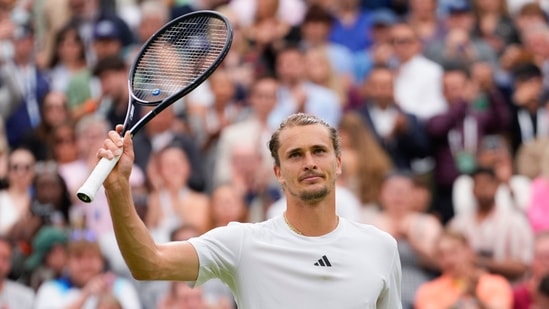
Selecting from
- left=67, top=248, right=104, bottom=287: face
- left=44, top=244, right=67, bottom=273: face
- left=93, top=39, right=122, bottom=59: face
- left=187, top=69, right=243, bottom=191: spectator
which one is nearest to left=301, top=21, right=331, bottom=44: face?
left=187, top=69, right=243, bottom=191: spectator

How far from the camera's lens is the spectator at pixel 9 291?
11.1 meters

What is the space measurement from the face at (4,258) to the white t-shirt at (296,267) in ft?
16.8

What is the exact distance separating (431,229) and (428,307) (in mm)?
1009

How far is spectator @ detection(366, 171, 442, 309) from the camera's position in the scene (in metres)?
11.6

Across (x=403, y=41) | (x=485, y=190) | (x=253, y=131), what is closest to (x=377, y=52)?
(x=403, y=41)

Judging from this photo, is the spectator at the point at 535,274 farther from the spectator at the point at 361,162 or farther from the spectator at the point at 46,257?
the spectator at the point at 46,257

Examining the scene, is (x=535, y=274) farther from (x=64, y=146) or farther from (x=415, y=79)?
(x=64, y=146)

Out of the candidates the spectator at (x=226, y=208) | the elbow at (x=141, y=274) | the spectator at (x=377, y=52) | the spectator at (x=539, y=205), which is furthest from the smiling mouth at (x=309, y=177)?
the spectator at (x=377, y=52)

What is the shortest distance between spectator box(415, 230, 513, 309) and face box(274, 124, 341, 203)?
478cm

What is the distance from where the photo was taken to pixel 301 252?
20.6ft

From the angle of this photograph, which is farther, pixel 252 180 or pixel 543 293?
pixel 252 180

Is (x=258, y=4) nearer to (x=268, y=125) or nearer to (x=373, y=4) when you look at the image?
(x=373, y=4)

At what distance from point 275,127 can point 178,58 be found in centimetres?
617

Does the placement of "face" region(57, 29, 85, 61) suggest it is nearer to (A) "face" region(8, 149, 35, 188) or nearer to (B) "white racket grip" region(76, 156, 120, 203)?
(A) "face" region(8, 149, 35, 188)
